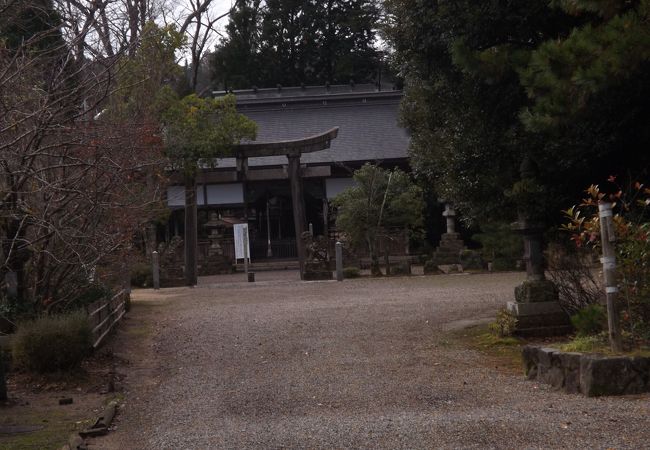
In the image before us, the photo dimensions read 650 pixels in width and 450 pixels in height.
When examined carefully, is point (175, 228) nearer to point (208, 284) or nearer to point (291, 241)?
point (291, 241)

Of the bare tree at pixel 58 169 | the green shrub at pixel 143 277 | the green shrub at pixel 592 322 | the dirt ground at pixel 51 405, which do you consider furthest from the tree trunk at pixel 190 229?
the green shrub at pixel 592 322

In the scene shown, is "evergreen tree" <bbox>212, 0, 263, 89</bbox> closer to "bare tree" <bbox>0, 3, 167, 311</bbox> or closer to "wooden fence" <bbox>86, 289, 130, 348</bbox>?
"wooden fence" <bbox>86, 289, 130, 348</bbox>

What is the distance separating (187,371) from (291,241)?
23203mm

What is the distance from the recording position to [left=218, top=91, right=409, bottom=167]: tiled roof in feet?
107

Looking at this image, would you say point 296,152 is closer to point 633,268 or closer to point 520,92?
point 520,92

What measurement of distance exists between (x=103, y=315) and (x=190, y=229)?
1107 cm

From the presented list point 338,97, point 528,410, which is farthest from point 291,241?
point 528,410

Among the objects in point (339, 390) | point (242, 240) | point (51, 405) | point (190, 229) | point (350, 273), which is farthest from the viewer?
point (242, 240)

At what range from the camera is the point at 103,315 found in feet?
38.2

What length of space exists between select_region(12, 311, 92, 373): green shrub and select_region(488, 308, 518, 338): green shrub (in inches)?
197

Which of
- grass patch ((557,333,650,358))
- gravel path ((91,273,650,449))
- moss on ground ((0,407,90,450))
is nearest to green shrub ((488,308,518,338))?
gravel path ((91,273,650,449))

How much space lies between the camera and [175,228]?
32.2 meters

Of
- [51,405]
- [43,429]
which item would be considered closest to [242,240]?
[51,405]

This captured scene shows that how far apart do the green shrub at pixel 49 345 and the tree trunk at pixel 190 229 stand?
1339 centimetres
